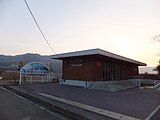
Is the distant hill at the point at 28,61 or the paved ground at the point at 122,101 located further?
the distant hill at the point at 28,61

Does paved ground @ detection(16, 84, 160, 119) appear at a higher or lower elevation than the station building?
lower

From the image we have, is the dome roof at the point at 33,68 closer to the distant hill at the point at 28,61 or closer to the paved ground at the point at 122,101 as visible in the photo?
the paved ground at the point at 122,101

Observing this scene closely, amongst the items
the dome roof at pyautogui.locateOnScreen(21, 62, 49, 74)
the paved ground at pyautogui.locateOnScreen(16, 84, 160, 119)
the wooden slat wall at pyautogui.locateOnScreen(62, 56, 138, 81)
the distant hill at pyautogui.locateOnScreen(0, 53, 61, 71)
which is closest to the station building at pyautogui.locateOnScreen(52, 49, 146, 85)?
the wooden slat wall at pyautogui.locateOnScreen(62, 56, 138, 81)

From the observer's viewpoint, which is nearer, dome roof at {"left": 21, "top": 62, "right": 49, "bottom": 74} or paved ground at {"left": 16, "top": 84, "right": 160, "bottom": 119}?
paved ground at {"left": 16, "top": 84, "right": 160, "bottom": 119}

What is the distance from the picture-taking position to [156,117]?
30.6ft

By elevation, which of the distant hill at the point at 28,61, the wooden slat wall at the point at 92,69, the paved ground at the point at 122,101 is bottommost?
the paved ground at the point at 122,101

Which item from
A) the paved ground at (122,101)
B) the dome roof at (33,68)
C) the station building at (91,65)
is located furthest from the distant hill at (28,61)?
the paved ground at (122,101)

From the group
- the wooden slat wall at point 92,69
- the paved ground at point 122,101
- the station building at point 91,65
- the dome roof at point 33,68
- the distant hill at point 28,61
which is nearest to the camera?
the paved ground at point 122,101

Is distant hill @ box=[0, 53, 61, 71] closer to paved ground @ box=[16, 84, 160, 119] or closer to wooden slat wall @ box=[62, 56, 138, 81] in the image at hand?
wooden slat wall @ box=[62, 56, 138, 81]

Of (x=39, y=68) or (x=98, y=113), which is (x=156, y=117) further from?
(x=39, y=68)

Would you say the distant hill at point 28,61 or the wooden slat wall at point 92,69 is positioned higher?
the distant hill at point 28,61

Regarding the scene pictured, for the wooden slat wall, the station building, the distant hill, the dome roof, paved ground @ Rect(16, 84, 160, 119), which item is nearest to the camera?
paved ground @ Rect(16, 84, 160, 119)

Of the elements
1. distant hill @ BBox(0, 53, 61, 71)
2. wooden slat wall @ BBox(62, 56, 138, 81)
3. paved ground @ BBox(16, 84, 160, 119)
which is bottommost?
paved ground @ BBox(16, 84, 160, 119)

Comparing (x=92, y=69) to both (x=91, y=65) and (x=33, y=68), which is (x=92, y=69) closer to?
(x=91, y=65)
